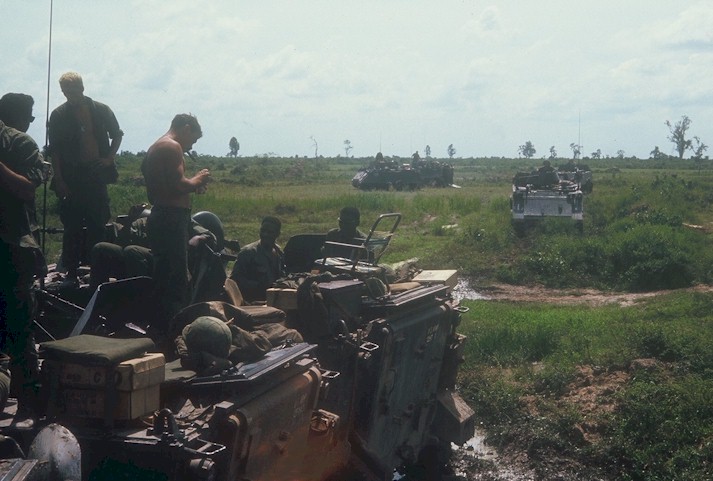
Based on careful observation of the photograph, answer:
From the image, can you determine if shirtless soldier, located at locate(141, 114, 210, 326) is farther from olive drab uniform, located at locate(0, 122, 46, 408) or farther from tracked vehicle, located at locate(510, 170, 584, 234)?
tracked vehicle, located at locate(510, 170, 584, 234)

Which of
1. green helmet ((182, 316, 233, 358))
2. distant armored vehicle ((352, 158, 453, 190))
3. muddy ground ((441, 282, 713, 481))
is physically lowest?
muddy ground ((441, 282, 713, 481))

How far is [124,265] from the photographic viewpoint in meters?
6.16

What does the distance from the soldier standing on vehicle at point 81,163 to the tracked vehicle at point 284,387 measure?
1365mm

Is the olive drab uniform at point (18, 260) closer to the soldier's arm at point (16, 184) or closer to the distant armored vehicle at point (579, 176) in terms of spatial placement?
the soldier's arm at point (16, 184)

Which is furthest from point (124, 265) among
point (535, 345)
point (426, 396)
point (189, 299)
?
point (535, 345)

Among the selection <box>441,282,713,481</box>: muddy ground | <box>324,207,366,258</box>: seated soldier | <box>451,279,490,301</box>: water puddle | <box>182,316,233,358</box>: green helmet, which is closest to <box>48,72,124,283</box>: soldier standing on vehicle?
<box>324,207,366,258</box>: seated soldier

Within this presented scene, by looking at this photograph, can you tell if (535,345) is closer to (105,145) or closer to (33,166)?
(105,145)

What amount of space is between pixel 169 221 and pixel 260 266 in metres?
1.85

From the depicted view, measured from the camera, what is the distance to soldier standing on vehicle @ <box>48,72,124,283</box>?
7.28 m

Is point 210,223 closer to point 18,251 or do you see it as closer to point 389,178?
point 18,251

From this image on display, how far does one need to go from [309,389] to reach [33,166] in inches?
71.1

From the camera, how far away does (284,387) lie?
5086 millimetres

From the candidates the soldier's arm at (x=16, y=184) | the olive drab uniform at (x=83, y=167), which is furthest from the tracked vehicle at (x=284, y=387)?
the olive drab uniform at (x=83, y=167)

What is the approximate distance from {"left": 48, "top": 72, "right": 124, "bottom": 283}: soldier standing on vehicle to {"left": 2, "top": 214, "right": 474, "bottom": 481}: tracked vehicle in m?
1.37
